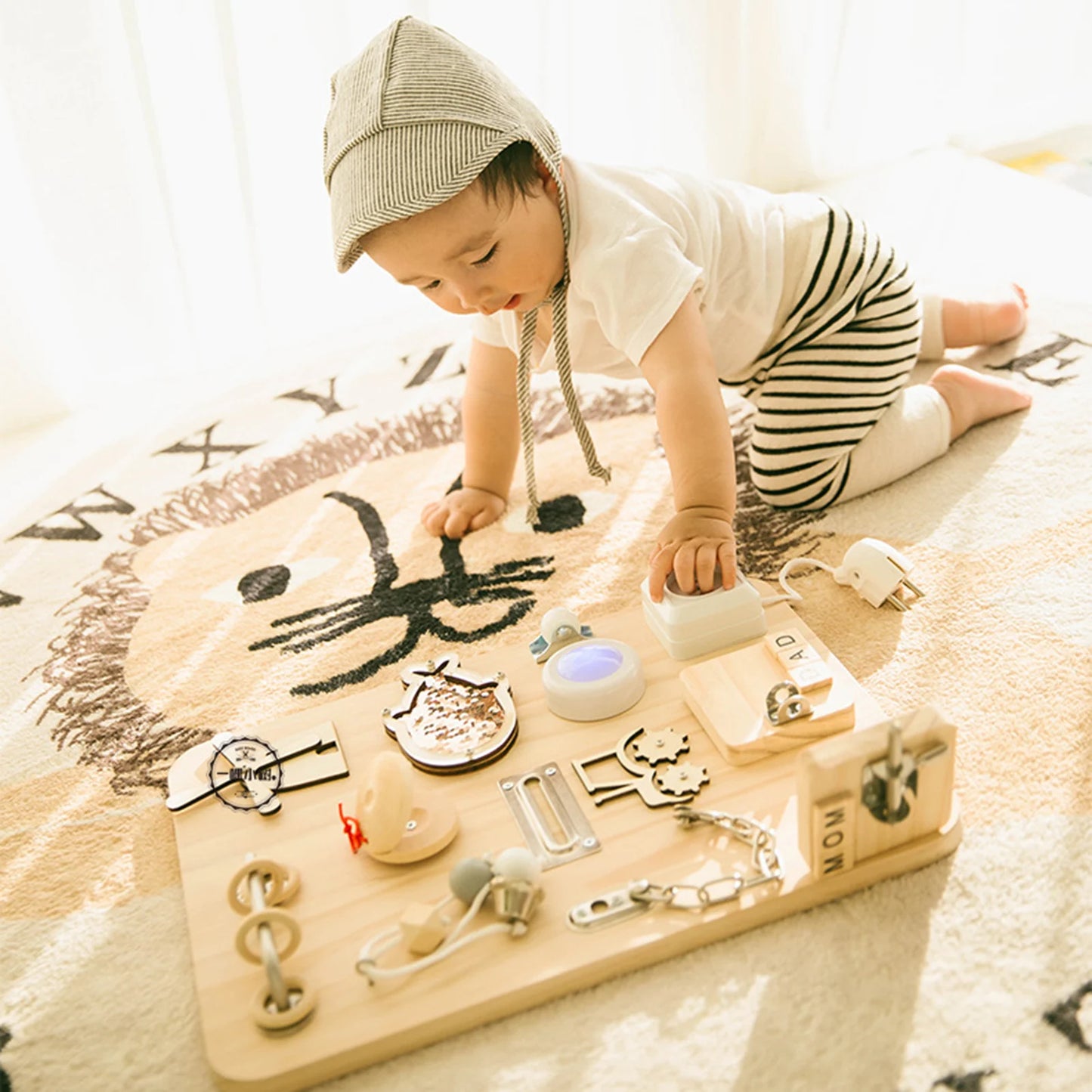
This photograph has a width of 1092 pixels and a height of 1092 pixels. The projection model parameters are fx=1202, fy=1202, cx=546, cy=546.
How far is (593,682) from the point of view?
0.87 metres

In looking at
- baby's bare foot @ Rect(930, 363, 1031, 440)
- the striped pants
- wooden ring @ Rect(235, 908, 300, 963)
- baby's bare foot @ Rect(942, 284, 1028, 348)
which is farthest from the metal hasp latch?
A: baby's bare foot @ Rect(942, 284, 1028, 348)

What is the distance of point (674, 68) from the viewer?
1.67 meters

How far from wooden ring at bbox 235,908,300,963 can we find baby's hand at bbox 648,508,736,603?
374 millimetres

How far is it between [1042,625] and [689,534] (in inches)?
11.0

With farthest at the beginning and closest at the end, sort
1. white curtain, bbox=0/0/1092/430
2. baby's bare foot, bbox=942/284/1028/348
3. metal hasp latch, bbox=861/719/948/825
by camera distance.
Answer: white curtain, bbox=0/0/1092/430
baby's bare foot, bbox=942/284/1028/348
metal hasp latch, bbox=861/719/948/825

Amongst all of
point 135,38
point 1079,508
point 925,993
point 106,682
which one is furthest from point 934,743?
point 135,38

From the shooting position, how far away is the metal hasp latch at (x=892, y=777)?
0.68m

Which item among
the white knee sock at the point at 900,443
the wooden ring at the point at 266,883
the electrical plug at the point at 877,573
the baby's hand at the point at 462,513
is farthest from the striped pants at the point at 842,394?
the wooden ring at the point at 266,883

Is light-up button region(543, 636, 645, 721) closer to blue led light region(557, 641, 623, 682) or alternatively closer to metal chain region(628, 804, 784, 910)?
blue led light region(557, 641, 623, 682)

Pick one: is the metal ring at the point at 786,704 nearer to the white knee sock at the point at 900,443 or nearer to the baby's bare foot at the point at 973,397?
the white knee sock at the point at 900,443

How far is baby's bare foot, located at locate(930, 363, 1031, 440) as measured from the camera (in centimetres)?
116

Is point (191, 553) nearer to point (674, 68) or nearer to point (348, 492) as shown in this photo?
point (348, 492)

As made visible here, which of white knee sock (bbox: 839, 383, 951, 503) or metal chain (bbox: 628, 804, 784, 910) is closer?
metal chain (bbox: 628, 804, 784, 910)

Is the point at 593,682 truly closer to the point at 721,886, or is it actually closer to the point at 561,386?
the point at 721,886
